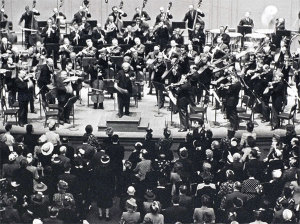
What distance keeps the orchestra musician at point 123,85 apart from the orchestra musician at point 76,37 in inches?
221

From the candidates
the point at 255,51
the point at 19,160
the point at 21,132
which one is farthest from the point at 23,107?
the point at 255,51

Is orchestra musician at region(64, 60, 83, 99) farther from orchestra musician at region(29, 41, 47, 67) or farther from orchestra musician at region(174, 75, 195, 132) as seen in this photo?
orchestra musician at region(174, 75, 195, 132)

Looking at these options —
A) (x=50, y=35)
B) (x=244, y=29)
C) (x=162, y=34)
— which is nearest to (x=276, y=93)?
(x=162, y=34)

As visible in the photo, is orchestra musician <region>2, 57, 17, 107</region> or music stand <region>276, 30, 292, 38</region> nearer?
orchestra musician <region>2, 57, 17, 107</region>

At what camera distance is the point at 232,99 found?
66.0ft

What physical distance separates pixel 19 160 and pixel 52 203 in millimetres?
1263

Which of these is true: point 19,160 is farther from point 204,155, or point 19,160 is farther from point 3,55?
point 3,55

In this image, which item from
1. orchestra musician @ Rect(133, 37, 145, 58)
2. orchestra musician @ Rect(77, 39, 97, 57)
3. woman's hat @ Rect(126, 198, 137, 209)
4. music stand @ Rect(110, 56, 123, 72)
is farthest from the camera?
orchestra musician @ Rect(133, 37, 145, 58)

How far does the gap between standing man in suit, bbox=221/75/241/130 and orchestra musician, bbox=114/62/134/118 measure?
107 inches

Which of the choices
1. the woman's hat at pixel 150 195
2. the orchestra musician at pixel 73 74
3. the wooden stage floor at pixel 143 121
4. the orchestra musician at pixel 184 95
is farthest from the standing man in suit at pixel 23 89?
the woman's hat at pixel 150 195

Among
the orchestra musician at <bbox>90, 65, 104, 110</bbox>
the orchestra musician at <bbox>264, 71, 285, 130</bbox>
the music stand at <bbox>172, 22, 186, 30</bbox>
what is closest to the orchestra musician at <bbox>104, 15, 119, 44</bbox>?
the music stand at <bbox>172, 22, 186, 30</bbox>

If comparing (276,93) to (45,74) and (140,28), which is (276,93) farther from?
(140,28)

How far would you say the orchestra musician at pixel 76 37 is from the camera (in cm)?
2605

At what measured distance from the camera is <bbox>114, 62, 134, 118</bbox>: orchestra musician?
813 inches
